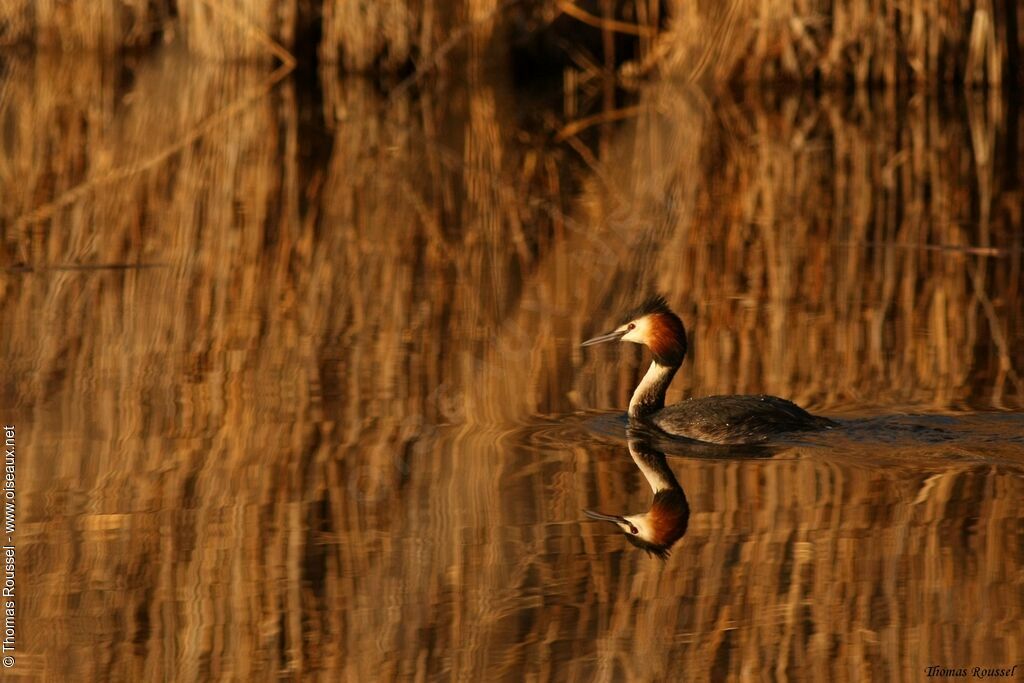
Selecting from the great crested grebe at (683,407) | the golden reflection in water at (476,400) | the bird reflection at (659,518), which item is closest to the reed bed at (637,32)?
the golden reflection in water at (476,400)

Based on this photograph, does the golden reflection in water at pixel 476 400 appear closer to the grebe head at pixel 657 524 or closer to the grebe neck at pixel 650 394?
the grebe head at pixel 657 524

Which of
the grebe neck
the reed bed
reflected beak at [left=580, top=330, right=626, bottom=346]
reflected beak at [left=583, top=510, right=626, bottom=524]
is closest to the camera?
reflected beak at [left=583, top=510, right=626, bottom=524]

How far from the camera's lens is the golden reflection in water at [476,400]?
4.30 m

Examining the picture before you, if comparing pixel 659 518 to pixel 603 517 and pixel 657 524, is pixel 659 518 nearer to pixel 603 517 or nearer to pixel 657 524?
pixel 657 524

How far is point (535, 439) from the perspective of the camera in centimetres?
590

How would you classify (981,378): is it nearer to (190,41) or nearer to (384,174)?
(384,174)

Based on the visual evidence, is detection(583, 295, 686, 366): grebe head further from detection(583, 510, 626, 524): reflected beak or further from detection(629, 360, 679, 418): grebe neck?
detection(583, 510, 626, 524): reflected beak

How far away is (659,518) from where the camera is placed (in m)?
5.07

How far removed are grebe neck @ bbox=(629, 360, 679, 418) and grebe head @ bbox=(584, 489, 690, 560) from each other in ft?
2.94

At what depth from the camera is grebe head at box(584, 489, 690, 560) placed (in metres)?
4.88

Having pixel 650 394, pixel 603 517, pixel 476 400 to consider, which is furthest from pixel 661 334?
pixel 603 517

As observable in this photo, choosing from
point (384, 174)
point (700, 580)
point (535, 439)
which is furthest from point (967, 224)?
point (700, 580)

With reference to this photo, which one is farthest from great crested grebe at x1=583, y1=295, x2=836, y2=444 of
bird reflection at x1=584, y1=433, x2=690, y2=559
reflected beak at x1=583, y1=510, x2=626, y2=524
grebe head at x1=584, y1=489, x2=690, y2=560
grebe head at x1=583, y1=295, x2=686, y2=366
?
reflected beak at x1=583, y1=510, x2=626, y2=524

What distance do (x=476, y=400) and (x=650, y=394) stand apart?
0.56 meters
